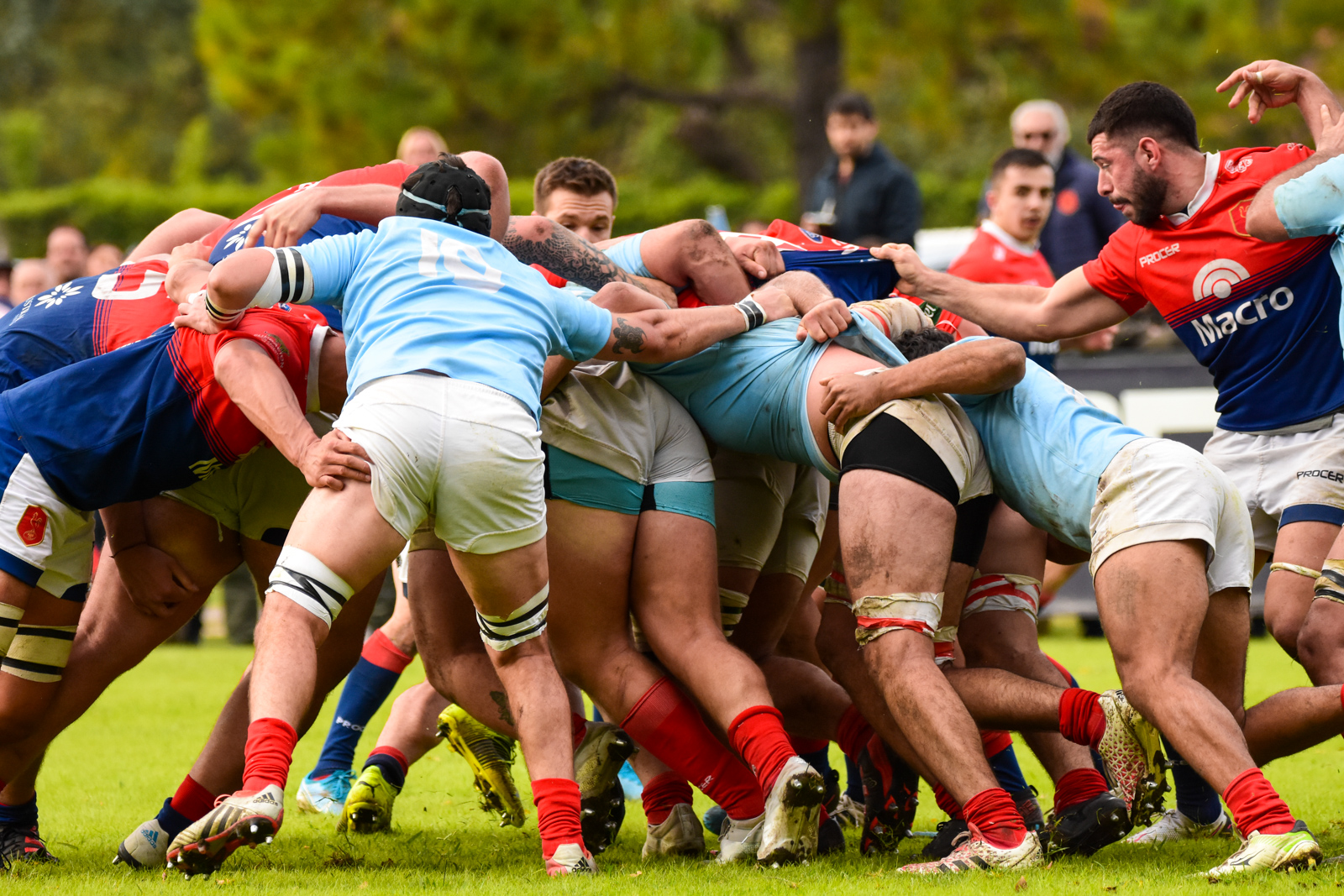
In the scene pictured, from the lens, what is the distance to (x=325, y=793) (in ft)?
18.3

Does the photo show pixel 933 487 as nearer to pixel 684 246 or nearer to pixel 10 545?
pixel 684 246

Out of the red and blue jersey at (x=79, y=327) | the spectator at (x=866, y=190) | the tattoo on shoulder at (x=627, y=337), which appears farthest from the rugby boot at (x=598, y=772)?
the spectator at (x=866, y=190)

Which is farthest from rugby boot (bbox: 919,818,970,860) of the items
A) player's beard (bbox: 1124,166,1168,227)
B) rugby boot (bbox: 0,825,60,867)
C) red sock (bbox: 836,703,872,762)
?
rugby boot (bbox: 0,825,60,867)

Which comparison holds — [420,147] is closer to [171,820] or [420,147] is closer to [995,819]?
[171,820]

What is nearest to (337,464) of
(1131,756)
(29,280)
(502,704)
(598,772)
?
(502,704)

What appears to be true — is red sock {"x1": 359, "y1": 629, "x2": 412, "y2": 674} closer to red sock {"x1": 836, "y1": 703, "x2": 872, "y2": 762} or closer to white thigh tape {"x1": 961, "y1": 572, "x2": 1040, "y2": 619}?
red sock {"x1": 836, "y1": 703, "x2": 872, "y2": 762}

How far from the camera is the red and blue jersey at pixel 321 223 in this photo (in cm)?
473

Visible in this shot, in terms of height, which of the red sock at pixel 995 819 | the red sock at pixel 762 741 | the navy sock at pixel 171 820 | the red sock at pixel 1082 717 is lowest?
the navy sock at pixel 171 820

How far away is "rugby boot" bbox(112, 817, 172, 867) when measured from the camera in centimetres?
434

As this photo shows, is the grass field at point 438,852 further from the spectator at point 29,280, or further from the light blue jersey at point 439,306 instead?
the spectator at point 29,280

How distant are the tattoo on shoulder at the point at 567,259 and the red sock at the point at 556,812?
1.67 meters

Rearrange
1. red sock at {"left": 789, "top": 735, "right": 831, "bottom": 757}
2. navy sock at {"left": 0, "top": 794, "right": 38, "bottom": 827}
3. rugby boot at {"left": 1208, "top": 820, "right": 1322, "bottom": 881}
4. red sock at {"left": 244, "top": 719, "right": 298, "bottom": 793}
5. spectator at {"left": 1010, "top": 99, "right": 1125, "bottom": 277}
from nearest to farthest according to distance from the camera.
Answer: red sock at {"left": 244, "top": 719, "right": 298, "bottom": 793} → rugby boot at {"left": 1208, "top": 820, "right": 1322, "bottom": 881} → navy sock at {"left": 0, "top": 794, "right": 38, "bottom": 827} → red sock at {"left": 789, "top": 735, "right": 831, "bottom": 757} → spectator at {"left": 1010, "top": 99, "right": 1125, "bottom": 277}

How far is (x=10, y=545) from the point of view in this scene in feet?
14.3

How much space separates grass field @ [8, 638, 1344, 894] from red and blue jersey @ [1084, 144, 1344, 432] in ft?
4.62
